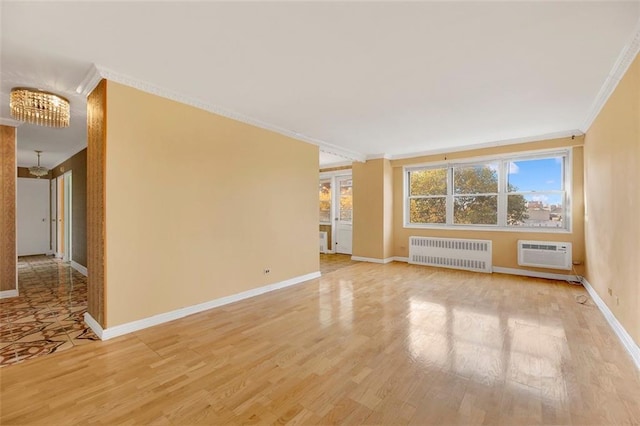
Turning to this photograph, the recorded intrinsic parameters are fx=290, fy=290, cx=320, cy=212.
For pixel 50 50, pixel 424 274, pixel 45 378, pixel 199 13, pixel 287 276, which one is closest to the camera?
pixel 199 13

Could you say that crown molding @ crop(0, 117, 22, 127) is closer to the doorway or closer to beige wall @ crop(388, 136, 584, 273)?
the doorway

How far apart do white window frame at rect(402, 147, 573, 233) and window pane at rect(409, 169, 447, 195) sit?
0.10m

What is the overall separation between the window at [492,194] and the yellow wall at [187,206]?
3422mm

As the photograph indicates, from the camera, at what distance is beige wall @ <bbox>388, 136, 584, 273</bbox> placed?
4.91 metres

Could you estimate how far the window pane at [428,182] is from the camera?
651 centimetres

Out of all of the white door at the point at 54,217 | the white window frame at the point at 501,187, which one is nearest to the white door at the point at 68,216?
the white door at the point at 54,217

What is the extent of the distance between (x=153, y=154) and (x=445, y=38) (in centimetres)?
299

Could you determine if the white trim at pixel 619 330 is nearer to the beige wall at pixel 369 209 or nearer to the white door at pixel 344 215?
the beige wall at pixel 369 209

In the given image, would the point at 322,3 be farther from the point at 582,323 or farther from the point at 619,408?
the point at 582,323

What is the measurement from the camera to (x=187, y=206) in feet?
11.2

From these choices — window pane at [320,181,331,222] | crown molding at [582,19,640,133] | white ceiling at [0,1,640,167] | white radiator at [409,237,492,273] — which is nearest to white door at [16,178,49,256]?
white ceiling at [0,1,640,167]

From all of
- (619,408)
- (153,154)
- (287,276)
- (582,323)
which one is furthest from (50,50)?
(582,323)

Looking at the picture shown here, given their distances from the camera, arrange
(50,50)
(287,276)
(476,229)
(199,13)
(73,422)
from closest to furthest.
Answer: (73,422)
(199,13)
(50,50)
(287,276)
(476,229)

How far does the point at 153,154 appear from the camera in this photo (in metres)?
3.12
